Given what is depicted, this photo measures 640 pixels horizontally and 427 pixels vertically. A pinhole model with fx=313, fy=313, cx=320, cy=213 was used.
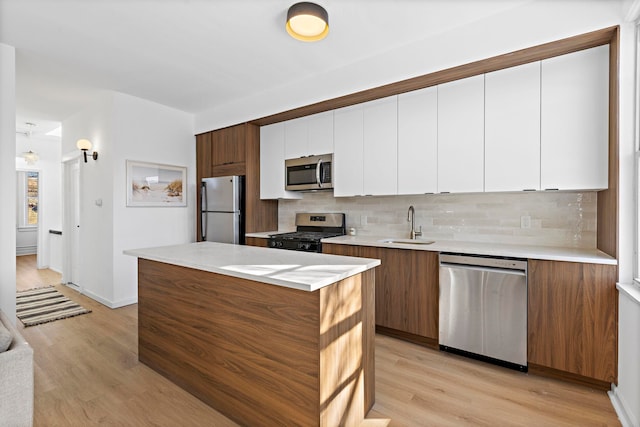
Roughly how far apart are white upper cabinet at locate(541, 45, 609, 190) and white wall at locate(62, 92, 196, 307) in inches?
174

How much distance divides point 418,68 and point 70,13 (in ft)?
9.05

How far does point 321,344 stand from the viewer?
1463 millimetres

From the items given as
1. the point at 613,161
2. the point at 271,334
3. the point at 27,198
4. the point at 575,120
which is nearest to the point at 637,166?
the point at 613,161

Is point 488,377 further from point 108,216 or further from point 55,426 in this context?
point 108,216

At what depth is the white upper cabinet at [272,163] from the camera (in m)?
A: 4.09

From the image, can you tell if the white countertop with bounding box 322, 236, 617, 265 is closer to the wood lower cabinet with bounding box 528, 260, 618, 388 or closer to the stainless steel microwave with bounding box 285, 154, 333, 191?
the wood lower cabinet with bounding box 528, 260, 618, 388

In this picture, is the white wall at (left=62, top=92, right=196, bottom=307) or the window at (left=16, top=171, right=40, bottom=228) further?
the window at (left=16, top=171, right=40, bottom=228)

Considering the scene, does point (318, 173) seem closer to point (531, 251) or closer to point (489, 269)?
point (489, 269)

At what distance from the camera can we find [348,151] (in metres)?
3.47

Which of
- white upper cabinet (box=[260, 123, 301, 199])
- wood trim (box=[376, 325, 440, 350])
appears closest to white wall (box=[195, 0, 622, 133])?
white upper cabinet (box=[260, 123, 301, 199])

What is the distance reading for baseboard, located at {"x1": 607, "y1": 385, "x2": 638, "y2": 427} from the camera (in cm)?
170

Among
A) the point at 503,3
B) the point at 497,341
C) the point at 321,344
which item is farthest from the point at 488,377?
the point at 503,3

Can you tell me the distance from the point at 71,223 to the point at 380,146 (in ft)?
16.4

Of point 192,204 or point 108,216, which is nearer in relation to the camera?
point 108,216
